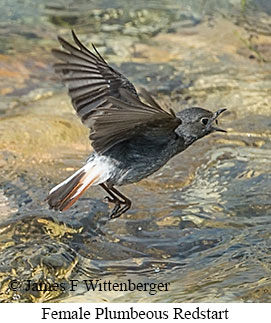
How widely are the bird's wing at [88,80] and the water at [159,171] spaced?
3.85 ft

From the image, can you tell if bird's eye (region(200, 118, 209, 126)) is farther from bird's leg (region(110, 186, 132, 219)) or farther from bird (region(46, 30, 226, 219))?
bird's leg (region(110, 186, 132, 219))

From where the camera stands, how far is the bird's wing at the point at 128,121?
16.7 ft

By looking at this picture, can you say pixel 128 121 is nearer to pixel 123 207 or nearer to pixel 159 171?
pixel 123 207

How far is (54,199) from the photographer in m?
6.10

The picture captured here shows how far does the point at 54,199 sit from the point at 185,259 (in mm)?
1231

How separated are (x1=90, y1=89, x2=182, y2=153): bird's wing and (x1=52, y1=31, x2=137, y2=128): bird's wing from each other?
374mm

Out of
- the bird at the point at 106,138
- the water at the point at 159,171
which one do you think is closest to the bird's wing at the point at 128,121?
the bird at the point at 106,138

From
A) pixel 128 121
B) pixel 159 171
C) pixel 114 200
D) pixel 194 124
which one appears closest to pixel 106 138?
pixel 128 121

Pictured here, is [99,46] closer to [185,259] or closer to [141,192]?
[141,192]

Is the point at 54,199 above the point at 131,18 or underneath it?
above

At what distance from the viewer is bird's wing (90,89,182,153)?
508 centimetres

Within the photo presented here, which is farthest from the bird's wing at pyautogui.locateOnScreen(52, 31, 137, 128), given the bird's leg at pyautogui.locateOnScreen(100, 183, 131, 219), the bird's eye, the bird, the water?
the water

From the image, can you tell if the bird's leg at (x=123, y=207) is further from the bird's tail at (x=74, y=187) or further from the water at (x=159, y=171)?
the bird's tail at (x=74, y=187)

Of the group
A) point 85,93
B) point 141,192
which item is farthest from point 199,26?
point 85,93
